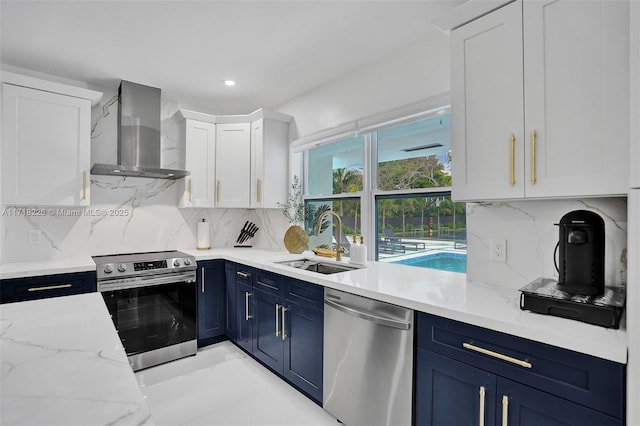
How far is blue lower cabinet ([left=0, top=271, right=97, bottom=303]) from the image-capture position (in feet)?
7.55

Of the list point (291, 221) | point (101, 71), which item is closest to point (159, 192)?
point (101, 71)

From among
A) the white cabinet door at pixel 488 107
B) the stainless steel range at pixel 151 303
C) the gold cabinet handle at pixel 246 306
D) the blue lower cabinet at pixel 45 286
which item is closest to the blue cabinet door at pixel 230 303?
the gold cabinet handle at pixel 246 306

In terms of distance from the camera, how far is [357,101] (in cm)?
289

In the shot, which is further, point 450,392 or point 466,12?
point 466,12

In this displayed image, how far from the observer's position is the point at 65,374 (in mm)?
749

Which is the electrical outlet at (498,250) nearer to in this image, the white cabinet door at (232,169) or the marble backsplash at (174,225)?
the marble backsplash at (174,225)

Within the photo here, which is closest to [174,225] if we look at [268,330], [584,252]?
[268,330]

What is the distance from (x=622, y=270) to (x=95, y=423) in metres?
1.98

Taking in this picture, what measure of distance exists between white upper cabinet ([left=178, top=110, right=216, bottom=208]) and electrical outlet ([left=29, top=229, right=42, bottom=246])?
1207 mm

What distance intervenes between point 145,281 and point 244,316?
2.93ft

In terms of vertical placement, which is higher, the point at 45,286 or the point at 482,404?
the point at 45,286

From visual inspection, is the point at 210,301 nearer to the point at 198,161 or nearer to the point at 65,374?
the point at 198,161

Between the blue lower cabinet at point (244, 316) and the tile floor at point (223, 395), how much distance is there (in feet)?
0.47

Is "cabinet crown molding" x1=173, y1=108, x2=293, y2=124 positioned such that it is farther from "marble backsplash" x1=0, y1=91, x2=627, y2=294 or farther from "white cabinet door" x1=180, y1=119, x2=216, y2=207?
"marble backsplash" x1=0, y1=91, x2=627, y2=294
